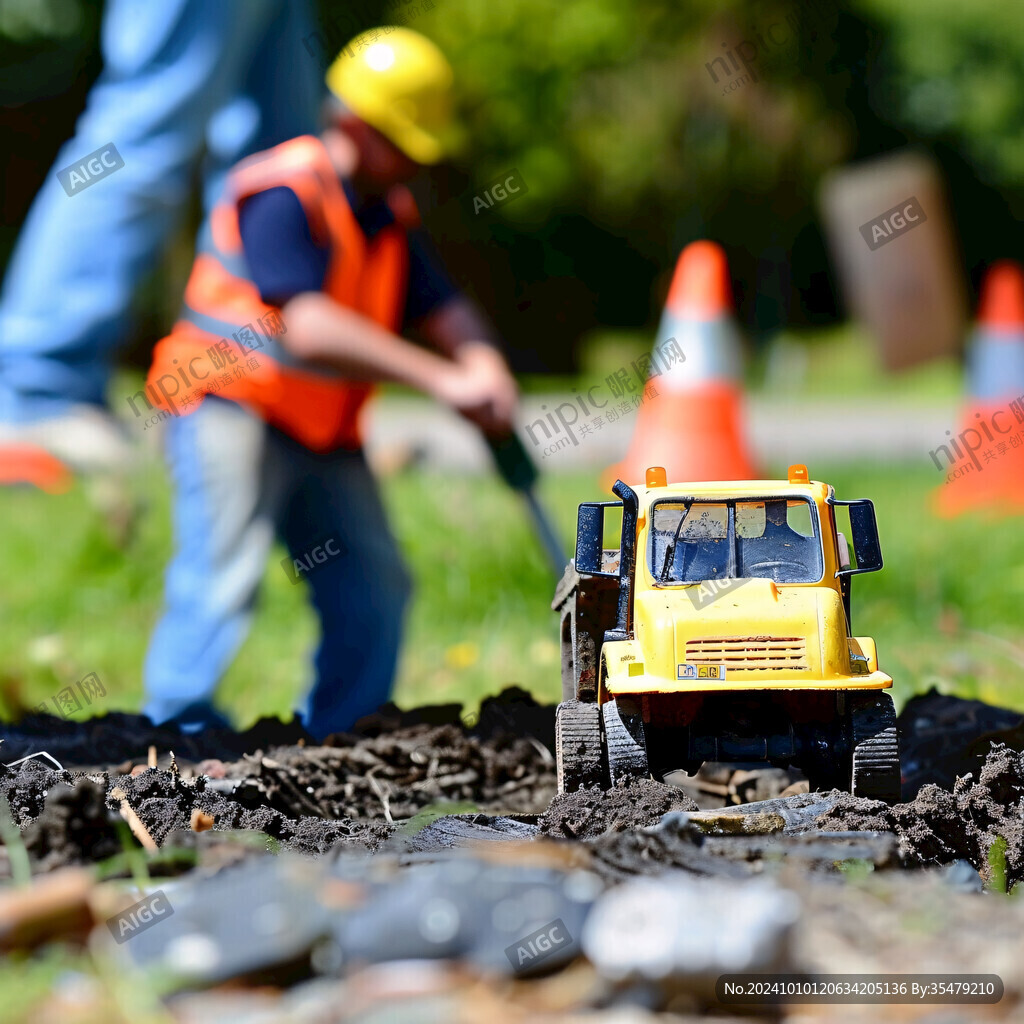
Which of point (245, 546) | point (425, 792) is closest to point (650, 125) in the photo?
point (245, 546)

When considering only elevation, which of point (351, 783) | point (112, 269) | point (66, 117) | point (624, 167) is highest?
point (66, 117)

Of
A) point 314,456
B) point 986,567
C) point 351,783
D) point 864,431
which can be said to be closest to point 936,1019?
point 351,783

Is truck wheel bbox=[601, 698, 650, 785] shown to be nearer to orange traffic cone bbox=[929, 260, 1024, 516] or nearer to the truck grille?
the truck grille

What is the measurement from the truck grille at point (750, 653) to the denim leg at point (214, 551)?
82.5 inches

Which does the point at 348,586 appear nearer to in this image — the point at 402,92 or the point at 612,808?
the point at 402,92

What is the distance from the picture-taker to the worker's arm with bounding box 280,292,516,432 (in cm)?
469

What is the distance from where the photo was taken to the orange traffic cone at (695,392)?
6129 mm

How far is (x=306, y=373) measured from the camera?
4957 mm

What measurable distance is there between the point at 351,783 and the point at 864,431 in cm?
808

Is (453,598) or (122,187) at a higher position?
(122,187)

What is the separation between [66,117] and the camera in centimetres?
1310

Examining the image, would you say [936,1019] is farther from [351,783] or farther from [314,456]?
[314,456]

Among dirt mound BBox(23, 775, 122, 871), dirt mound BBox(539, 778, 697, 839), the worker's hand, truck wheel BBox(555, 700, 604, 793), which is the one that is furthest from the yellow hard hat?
dirt mound BBox(23, 775, 122, 871)

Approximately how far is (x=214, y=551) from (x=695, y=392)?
8.27ft
